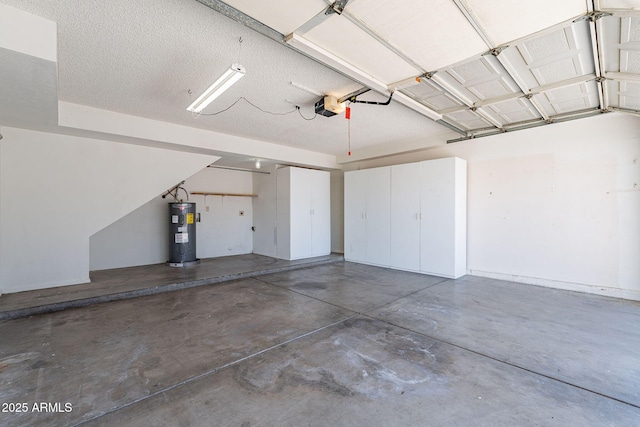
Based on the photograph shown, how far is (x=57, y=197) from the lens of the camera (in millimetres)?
4027

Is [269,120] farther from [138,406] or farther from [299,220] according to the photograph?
[138,406]

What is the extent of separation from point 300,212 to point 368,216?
1.60 m

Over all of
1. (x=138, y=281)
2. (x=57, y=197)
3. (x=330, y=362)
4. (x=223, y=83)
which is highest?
(x=223, y=83)

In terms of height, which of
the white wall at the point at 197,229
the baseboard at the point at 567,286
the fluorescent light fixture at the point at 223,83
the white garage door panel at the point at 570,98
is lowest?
the baseboard at the point at 567,286

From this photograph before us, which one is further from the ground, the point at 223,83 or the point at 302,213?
the point at 223,83

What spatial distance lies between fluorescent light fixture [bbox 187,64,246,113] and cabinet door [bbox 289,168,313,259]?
3.38 m

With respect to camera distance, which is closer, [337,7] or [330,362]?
[337,7]

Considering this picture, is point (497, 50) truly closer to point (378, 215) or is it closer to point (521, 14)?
point (521, 14)

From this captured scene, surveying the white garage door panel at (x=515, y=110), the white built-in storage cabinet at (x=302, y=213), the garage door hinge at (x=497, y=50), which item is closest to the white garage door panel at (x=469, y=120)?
the white garage door panel at (x=515, y=110)

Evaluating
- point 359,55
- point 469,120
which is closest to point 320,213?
point 469,120

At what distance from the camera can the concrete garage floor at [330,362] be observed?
1.68 meters

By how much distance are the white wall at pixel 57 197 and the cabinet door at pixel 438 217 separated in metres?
4.98

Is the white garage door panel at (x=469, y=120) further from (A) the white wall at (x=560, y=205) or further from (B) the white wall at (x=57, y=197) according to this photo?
(B) the white wall at (x=57, y=197)

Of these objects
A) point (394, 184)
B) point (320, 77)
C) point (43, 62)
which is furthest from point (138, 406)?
point (394, 184)
